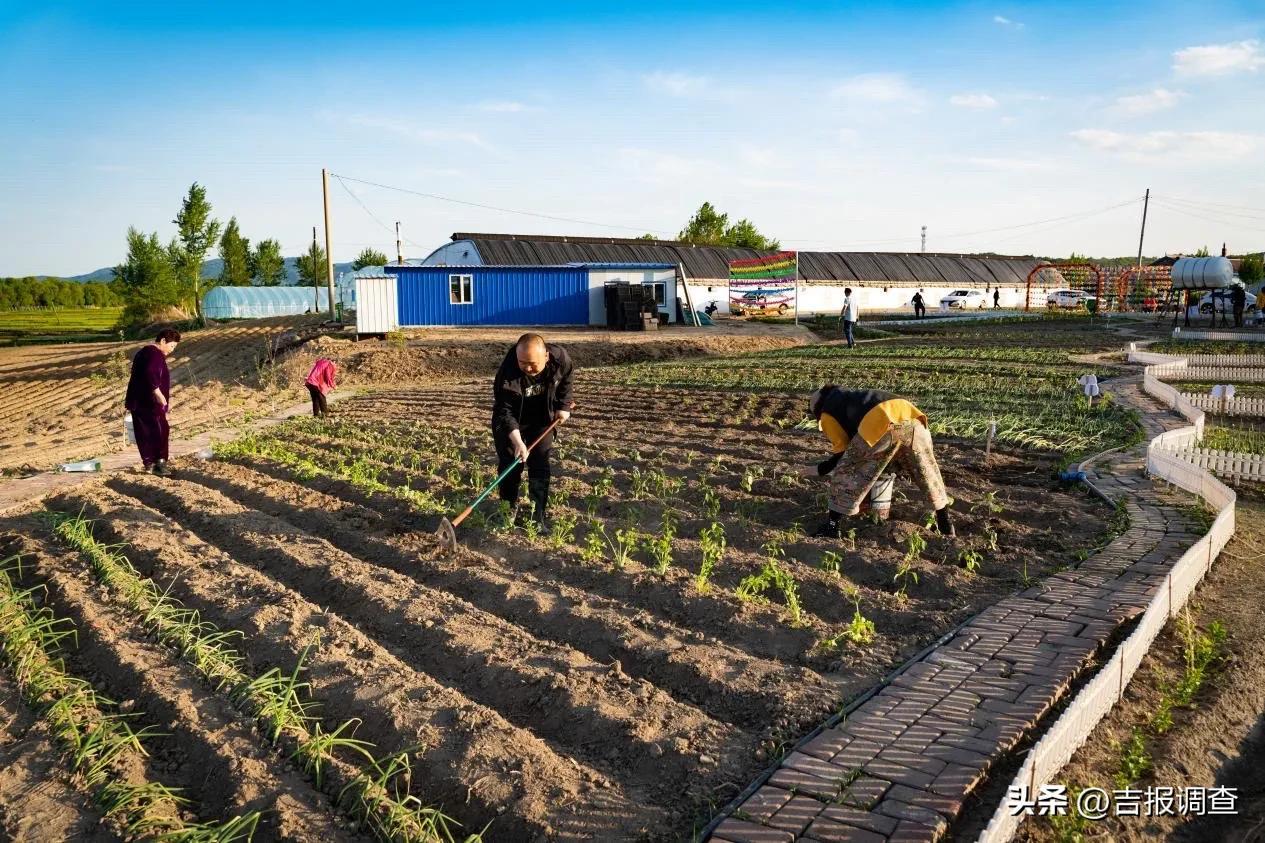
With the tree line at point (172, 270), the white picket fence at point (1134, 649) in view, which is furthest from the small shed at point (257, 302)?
the white picket fence at point (1134, 649)

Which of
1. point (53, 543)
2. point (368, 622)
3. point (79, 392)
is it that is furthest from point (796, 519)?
point (79, 392)

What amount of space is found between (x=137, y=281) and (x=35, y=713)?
41.4 metres

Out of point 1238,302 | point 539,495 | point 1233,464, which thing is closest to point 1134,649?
point 539,495

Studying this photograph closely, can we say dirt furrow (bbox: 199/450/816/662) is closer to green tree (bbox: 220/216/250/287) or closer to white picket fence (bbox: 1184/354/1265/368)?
white picket fence (bbox: 1184/354/1265/368)

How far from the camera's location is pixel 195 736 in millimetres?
3801

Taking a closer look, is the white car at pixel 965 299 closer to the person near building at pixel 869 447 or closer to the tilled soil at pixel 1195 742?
the person near building at pixel 869 447

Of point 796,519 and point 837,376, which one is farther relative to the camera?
point 837,376

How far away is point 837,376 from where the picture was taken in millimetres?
15406

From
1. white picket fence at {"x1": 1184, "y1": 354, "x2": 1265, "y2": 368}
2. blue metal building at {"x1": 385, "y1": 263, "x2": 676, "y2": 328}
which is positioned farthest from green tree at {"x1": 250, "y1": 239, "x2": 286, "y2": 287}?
white picket fence at {"x1": 1184, "y1": 354, "x2": 1265, "y2": 368}

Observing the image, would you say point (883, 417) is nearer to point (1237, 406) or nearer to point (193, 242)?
point (1237, 406)

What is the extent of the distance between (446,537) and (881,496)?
3108mm

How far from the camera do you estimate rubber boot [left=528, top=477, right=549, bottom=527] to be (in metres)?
6.97

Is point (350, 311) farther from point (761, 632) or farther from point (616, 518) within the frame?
point (761, 632)

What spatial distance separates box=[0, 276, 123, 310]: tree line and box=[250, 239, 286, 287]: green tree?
26.8 meters
